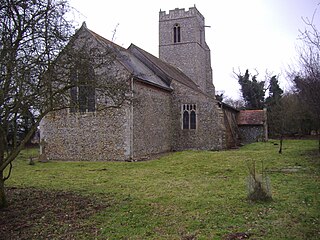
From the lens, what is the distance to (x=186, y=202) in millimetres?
7340

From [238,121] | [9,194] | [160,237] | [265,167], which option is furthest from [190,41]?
[160,237]

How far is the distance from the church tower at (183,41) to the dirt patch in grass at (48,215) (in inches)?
1022

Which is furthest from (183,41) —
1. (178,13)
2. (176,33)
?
(178,13)

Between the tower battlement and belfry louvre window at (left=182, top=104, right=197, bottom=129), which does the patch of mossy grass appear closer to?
belfry louvre window at (left=182, top=104, right=197, bottom=129)

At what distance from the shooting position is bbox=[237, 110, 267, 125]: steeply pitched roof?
30609 mm

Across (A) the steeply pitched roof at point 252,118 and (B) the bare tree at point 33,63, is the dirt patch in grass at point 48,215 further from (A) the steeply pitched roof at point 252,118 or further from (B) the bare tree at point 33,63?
(A) the steeply pitched roof at point 252,118

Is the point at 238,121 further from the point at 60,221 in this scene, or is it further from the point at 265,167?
the point at 60,221

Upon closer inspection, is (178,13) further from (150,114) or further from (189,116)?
(150,114)

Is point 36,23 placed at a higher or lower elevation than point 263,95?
lower

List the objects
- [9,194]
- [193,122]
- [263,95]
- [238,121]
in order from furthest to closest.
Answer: [263,95] < [238,121] < [193,122] < [9,194]

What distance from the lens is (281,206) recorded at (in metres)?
6.60

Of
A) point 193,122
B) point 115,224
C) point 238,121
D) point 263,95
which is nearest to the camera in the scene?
point 115,224

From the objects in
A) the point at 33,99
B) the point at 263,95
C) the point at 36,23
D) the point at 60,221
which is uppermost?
the point at 263,95

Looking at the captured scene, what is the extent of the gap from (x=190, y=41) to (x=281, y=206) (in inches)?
1108
